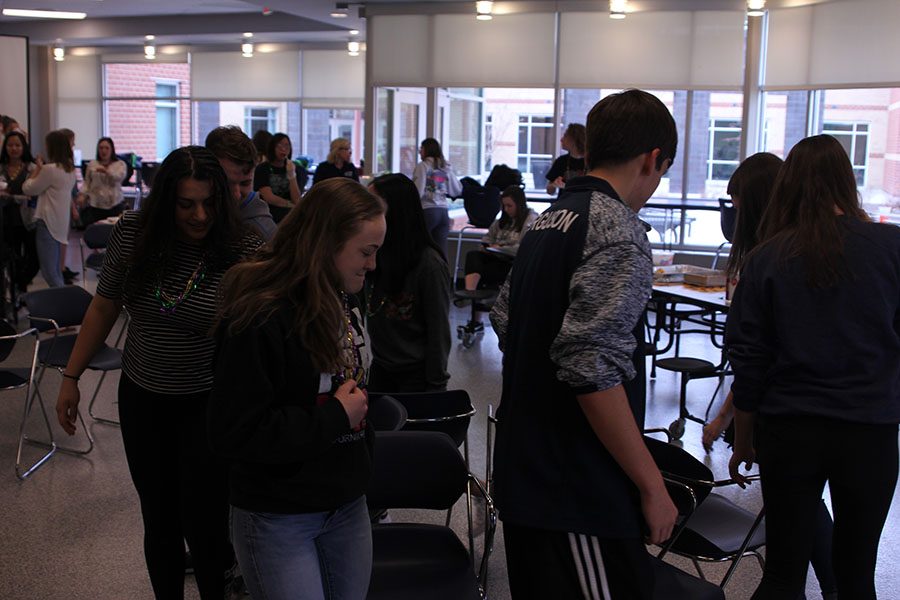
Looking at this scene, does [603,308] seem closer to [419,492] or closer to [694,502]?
[694,502]

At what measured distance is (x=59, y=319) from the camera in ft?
15.5

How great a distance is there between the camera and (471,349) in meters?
6.83

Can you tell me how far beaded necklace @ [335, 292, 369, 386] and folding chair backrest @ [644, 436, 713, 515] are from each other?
0.80 m

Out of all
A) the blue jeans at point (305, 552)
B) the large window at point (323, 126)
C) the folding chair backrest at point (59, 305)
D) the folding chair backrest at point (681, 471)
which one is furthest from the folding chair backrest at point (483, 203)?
the blue jeans at point (305, 552)

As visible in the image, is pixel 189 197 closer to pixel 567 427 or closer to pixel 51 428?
pixel 567 427

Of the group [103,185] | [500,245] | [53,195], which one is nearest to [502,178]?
[500,245]

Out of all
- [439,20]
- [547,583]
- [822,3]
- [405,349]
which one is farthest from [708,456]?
[439,20]

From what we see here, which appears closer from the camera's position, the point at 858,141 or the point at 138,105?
the point at 858,141

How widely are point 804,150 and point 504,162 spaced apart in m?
9.29

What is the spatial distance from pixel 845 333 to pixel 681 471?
0.52 m

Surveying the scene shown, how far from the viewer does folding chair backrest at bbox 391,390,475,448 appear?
3.00m

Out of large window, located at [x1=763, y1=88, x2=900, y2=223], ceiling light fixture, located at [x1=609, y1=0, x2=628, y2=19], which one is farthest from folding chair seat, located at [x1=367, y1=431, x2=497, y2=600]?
ceiling light fixture, located at [x1=609, y1=0, x2=628, y2=19]

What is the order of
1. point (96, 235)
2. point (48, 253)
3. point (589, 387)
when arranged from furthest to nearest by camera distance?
point (48, 253) → point (96, 235) → point (589, 387)

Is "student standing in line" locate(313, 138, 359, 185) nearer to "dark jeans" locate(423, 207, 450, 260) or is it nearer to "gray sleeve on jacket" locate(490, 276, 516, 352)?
"dark jeans" locate(423, 207, 450, 260)
